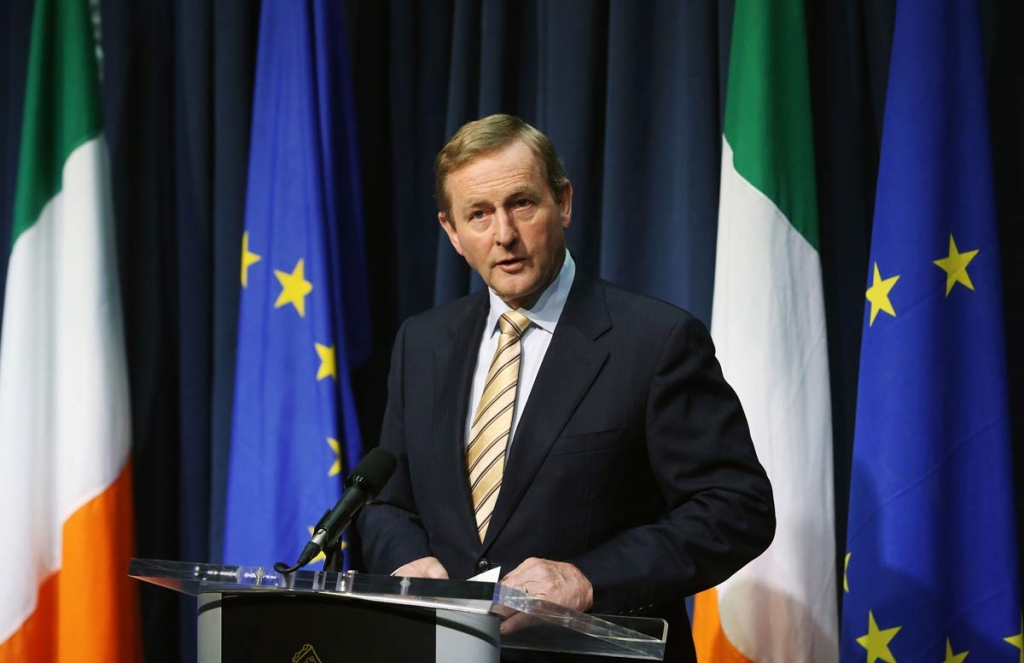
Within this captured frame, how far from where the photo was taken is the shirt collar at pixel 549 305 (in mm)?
2215

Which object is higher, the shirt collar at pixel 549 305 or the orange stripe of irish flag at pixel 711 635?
the shirt collar at pixel 549 305

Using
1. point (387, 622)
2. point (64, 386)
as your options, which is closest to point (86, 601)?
point (64, 386)

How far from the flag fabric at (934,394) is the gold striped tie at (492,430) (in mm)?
1121

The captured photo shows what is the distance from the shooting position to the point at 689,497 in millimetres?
1988

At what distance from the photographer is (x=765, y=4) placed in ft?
9.84

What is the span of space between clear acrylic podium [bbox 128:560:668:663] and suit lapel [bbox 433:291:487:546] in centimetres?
59

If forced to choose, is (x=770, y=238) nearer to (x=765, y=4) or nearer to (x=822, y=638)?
(x=765, y=4)

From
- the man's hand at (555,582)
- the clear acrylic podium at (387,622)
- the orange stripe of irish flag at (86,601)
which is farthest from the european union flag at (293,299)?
the clear acrylic podium at (387,622)

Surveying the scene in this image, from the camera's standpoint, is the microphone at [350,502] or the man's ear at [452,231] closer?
the microphone at [350,502]

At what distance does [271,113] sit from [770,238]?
1.58 m

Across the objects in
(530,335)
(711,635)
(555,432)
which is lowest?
(711,635)

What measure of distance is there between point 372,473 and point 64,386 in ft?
7.22

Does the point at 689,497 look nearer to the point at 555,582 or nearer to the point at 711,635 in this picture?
the point at 555,582

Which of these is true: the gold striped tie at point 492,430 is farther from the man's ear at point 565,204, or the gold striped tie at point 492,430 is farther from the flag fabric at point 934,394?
the flag fabric at point 934,394
